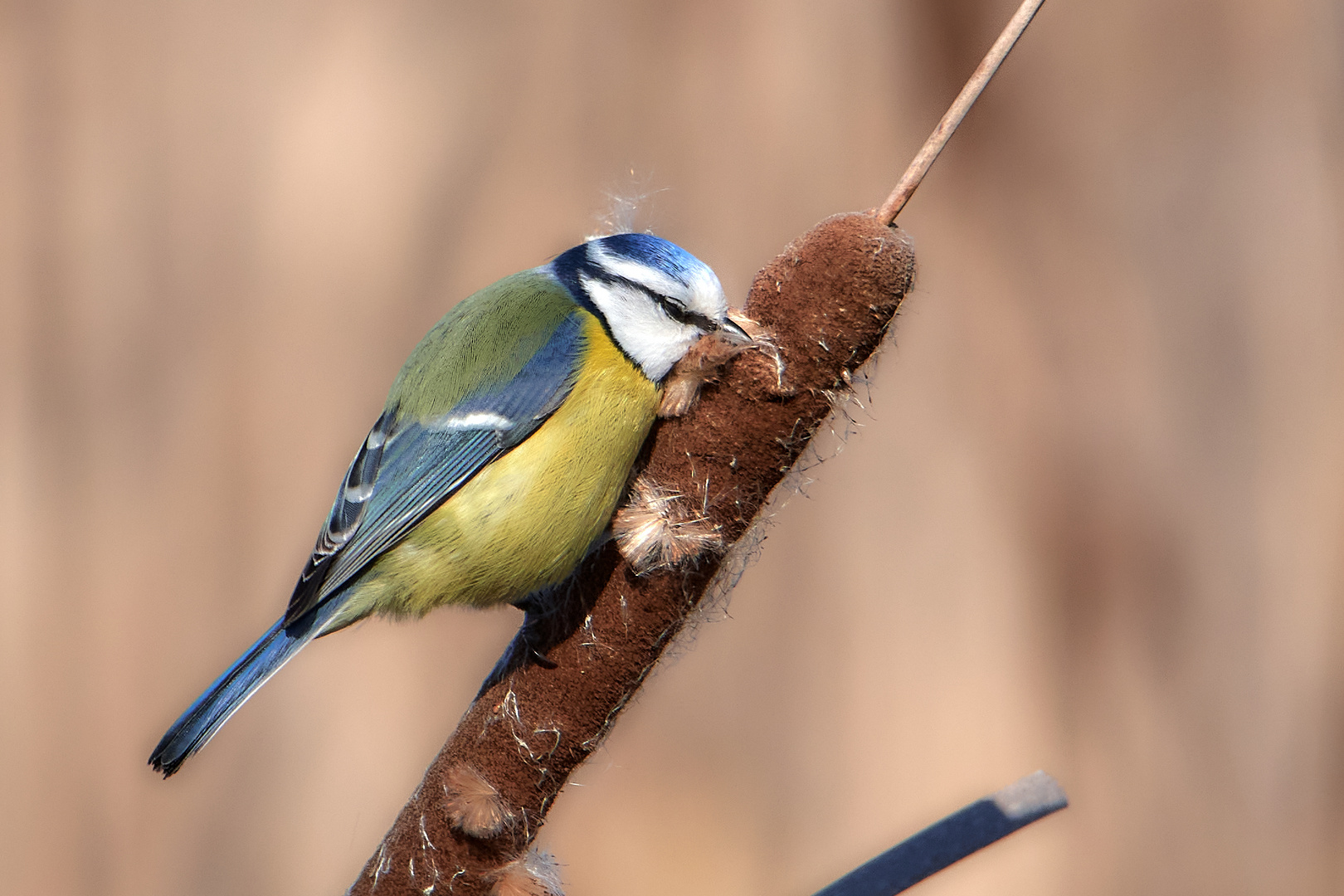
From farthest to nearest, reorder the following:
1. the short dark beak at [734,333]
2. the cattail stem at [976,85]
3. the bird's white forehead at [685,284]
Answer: the bird's white forehead at [685,284] → the short dark beak at [734,333] → the cattail stem at [976,85]

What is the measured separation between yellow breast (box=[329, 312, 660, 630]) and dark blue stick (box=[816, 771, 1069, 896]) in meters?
0.32

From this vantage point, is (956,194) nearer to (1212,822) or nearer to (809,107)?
(809,107)

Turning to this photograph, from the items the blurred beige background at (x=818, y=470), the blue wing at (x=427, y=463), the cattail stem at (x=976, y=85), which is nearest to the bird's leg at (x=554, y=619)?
the blue wing at (x=427, y=463)

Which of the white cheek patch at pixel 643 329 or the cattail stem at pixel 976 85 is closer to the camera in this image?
the cattail stem at pixel 976 85

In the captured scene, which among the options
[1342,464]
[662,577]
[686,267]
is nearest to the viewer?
[662,577]

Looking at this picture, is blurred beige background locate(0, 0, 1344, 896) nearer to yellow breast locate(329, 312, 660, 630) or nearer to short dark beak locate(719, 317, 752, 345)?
yellow breast locate(329, 312, 660, 630)

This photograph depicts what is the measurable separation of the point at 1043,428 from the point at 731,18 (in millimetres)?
733

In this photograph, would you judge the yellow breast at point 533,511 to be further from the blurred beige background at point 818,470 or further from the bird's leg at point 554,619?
the blurred beige background at point 818,470

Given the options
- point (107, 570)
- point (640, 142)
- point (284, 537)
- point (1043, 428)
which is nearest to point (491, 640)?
point (284, 537)

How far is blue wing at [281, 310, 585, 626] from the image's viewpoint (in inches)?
32.3

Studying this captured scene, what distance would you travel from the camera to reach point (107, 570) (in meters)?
1.32

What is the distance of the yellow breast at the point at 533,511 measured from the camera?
2.51 ft

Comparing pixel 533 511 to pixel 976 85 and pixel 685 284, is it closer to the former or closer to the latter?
pixel 685 284

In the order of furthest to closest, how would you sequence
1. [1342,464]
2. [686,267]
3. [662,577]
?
1. [1342,464]
2. [686,267]
3. [662,577]
